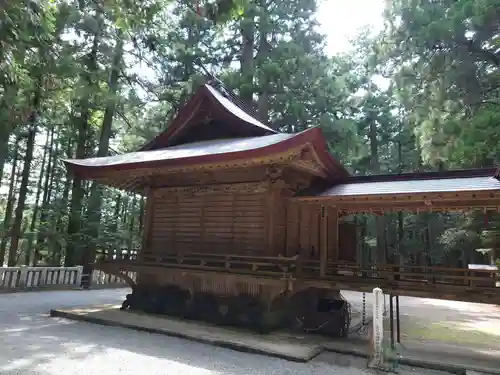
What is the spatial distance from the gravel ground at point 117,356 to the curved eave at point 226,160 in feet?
11.8

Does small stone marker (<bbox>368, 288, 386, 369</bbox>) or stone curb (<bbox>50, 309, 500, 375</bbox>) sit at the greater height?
small stone marker (<bbox>368, 288, 386, 369</bbox>)

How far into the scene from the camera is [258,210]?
8.74 metres

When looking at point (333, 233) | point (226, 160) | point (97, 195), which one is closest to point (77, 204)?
point (97, 195)

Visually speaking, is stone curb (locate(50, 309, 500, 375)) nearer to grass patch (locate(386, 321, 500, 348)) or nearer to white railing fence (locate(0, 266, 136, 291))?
grass patch (locate(386, 321, 500, 348))

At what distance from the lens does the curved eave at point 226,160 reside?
23.4ft

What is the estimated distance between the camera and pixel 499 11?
37.0ft

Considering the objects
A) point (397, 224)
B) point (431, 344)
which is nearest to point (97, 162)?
point (431, 344)

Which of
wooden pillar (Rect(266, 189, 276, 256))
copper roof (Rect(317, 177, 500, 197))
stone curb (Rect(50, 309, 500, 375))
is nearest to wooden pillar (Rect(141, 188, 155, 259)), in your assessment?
stone curb (Rect(50, 309, 500, 375))

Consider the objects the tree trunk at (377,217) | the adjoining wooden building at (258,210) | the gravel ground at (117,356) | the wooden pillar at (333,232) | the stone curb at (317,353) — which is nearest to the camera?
the gravel ground at (117,356)

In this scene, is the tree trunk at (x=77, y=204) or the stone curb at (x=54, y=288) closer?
the stone curb at (x=54, y=288)

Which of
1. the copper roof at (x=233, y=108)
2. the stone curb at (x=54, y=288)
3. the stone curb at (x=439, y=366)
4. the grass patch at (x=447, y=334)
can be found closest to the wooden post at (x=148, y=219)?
the copper roof at (x=233, y=108)

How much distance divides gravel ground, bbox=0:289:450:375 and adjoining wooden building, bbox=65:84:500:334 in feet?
5.41

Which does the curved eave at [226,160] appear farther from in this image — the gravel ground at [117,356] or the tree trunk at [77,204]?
the tree trunk at [77,204]

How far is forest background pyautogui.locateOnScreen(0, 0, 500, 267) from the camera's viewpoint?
26.0ft
